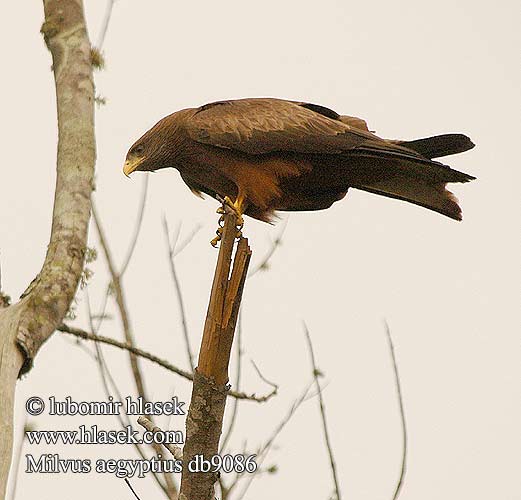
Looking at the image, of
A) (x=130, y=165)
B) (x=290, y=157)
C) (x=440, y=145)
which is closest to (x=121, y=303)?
(x=130, y=165)

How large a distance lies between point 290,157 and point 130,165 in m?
1.07

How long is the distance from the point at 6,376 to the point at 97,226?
3.90m

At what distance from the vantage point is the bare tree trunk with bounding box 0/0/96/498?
294 cm

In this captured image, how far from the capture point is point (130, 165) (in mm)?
5594

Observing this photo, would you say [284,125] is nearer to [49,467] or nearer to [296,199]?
[296,199]

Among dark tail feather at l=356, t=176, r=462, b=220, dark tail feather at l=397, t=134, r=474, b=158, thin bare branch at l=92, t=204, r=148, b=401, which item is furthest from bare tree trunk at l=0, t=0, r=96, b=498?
thin bare branch at l=92, t=204, r=148, b=401

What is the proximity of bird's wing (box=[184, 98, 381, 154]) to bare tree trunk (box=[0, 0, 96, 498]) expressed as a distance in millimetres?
1180

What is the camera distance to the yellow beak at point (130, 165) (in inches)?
219

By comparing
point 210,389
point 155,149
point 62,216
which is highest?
point 155,149

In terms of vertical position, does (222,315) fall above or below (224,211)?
A: below

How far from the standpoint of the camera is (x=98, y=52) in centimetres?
503

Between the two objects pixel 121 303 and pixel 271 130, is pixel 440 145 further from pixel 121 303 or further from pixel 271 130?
pixel 121 303

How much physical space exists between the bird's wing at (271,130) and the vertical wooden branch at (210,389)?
1.51m

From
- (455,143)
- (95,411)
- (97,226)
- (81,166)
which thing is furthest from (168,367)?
(97,226)
